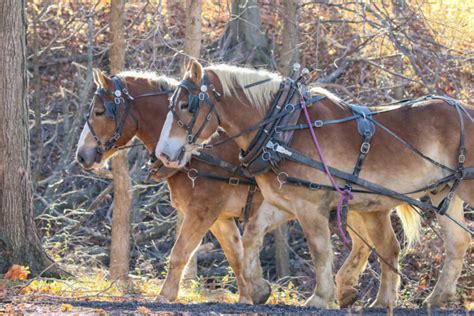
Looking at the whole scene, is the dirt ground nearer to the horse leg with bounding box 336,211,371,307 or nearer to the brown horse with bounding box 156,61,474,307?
the brown horse with bounding box 156,61,474,307

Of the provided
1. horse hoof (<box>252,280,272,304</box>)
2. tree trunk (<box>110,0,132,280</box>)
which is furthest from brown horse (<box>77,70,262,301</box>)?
tree trunk (<box>110,0,132,280</box>)

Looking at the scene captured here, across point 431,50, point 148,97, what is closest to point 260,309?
point 148,97

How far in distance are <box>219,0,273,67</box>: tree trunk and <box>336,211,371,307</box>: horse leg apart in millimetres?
6575

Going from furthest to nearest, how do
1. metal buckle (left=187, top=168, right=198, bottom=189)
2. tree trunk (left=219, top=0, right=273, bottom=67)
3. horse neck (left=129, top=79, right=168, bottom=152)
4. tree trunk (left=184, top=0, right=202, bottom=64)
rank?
1. tree trunk (left=219, top=0, right=273, bottom=67)
2. tree trunk (left=184, top=0, right=202, bottom=64)
3. horse neck (left=129, top=79, right=168, bottom=152)
4. metal buckle (left=187, top=168, right=198, bottom=189)

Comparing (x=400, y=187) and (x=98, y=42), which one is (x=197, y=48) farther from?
(x=98, y=42)

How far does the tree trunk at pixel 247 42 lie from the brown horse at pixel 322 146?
23.1 feet

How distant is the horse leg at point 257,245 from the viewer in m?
8.53

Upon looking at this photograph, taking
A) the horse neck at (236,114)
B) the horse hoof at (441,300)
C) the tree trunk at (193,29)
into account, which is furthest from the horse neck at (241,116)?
the tree trunk at (193,29)

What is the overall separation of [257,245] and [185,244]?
706mm

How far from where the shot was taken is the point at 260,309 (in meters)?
7.51

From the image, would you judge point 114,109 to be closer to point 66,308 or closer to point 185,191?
point 185,191

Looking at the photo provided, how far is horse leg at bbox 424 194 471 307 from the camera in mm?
8547

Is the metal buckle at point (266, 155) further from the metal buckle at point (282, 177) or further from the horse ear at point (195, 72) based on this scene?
the horse ear at point (195, 72)

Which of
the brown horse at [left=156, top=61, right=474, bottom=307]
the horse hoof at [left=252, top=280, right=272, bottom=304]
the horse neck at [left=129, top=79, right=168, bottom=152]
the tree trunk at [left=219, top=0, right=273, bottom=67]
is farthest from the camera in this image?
the tree trunk at [left=219, top=0, right=273, bottom=67]
